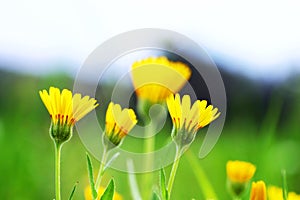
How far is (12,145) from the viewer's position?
159 cm

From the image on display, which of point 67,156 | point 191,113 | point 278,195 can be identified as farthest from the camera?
point 67,156

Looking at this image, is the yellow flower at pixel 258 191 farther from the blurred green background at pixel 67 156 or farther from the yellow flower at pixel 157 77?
the blurred green background at pixel 67 156

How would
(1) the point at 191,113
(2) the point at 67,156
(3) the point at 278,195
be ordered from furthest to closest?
1. (2) the point at 67,156
2. (3) the point at 278,195
3. (1) the point at 191,113

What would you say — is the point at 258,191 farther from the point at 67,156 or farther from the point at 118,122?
the point at 67,156

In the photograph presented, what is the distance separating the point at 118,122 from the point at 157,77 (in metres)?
0.26

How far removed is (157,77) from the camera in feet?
2.87

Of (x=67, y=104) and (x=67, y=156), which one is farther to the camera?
(x=67, y=156)

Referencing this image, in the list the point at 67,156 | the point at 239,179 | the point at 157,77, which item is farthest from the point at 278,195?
the point at 67,156

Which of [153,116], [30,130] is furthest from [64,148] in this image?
[153,116]

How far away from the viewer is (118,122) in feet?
2.06

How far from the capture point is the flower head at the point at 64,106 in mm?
583

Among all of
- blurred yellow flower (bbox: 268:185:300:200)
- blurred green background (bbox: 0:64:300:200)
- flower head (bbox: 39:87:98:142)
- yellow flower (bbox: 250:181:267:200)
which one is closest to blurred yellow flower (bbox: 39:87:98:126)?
flower head (bbox: 39:87:98:142)

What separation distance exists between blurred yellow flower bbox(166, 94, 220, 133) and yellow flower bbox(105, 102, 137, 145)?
0.05 m

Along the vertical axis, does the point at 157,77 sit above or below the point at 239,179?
above
